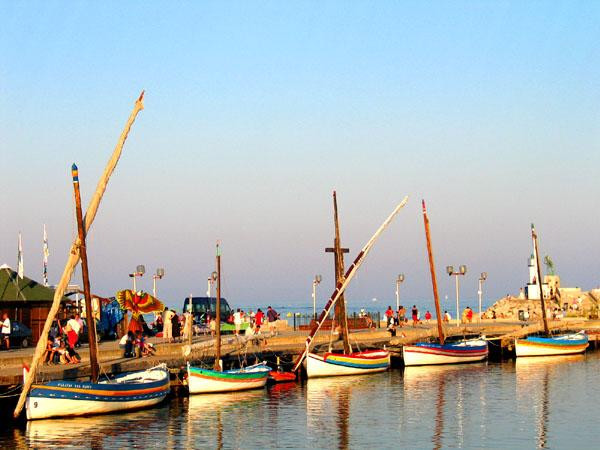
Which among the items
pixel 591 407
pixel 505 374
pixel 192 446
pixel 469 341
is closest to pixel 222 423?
pixel 192 446

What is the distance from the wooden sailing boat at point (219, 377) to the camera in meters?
48.1

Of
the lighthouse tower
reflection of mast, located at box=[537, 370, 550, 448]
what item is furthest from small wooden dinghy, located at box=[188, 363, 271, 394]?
the lighthouse tower

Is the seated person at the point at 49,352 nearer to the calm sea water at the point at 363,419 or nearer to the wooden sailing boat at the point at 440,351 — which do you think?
the calm sea water at the point at 363,419

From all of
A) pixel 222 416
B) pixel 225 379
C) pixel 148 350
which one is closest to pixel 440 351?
pixel 225 379

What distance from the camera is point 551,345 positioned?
7294cm

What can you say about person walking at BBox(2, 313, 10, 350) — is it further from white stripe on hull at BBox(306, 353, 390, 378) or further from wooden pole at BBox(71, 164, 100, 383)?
white stripe on hull at BBox(306, 353, 390, 378)

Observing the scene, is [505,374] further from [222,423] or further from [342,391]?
[222,423]

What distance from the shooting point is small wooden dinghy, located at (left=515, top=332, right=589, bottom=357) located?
235 ft

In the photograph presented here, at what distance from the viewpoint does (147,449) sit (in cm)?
3553

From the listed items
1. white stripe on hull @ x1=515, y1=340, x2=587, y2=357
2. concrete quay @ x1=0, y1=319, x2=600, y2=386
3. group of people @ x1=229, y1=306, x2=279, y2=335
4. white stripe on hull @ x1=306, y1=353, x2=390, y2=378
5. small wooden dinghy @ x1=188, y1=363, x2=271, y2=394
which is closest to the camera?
concrete quay @ x1=0, y1=319, x2=600, y2=386

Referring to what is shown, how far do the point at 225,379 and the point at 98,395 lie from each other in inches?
362

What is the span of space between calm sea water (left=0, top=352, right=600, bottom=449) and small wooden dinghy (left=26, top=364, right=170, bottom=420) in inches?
17.3

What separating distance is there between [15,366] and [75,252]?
A: 298 inches

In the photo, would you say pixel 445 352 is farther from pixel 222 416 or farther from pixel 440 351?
pixel 222 416
